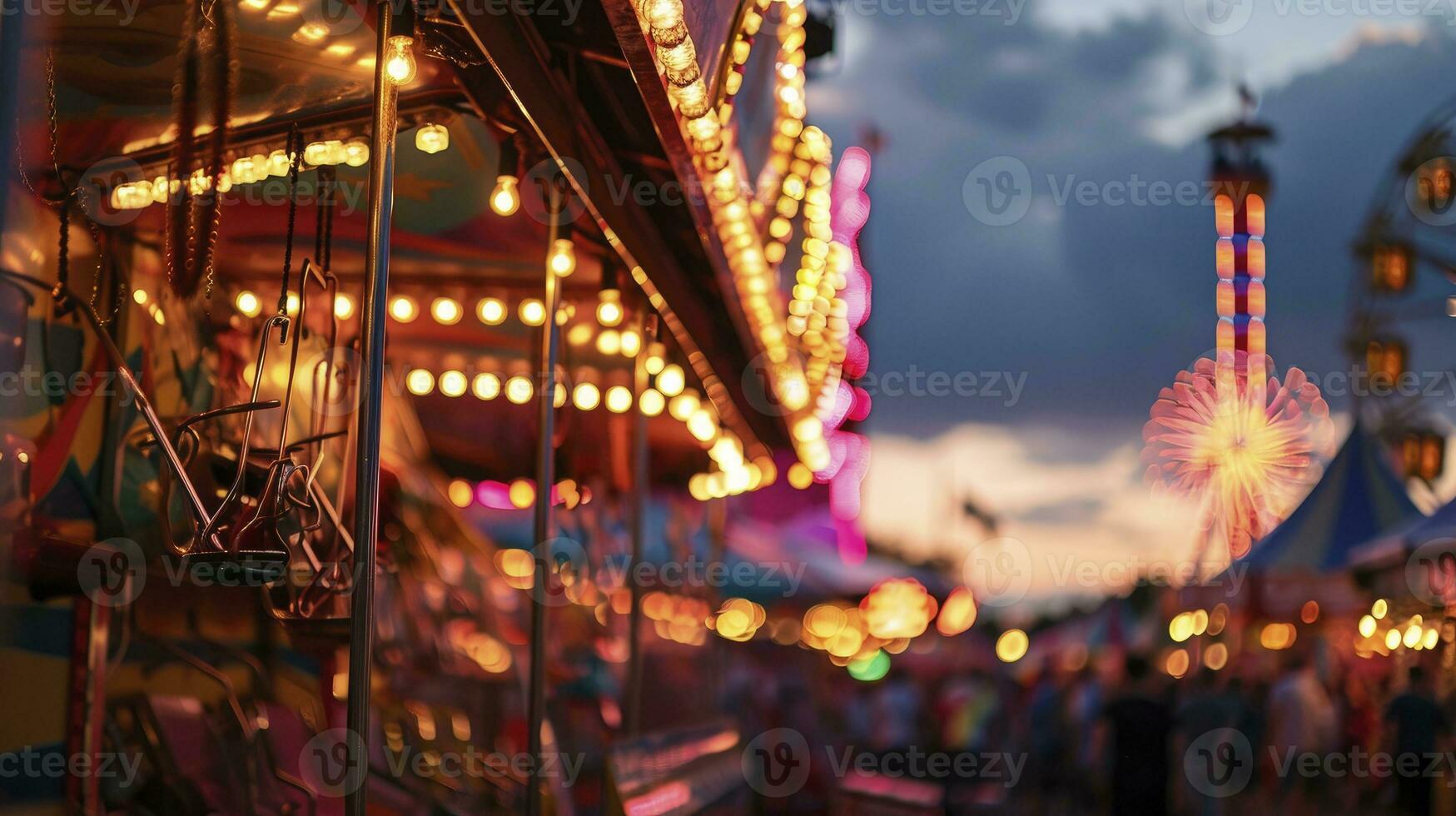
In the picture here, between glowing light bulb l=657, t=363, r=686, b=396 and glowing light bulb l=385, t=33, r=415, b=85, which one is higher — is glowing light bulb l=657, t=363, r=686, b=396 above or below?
below

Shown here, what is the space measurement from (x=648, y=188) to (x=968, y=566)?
34.0m

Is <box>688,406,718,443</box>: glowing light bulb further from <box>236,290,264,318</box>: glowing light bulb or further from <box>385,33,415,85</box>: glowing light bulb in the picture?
<box>385,33,415,85</box>: glowing light bulb

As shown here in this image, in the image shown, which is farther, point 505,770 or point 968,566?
point 968,566

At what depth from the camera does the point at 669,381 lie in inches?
428

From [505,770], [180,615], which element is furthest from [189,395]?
[505,770]

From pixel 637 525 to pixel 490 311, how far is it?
2.05m

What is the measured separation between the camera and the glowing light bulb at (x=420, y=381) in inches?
363

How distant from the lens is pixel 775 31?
7.84 metres

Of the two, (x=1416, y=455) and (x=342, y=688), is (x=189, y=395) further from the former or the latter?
(x=1416, y=455)

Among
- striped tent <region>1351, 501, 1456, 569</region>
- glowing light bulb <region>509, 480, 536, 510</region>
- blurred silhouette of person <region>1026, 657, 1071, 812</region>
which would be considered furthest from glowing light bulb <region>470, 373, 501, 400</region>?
striped tent <region>1351, 501, 1456, 569</region>

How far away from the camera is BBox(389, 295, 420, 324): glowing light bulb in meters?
8.43

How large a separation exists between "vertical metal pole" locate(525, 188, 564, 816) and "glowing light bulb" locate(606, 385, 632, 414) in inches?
162

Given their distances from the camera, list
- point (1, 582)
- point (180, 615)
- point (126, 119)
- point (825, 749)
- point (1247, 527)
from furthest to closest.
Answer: point (1247, 527) → point (825, 749) → point (180, 615) → point (126, 119) → point (1, 582)

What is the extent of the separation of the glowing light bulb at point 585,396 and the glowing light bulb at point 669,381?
50cm
